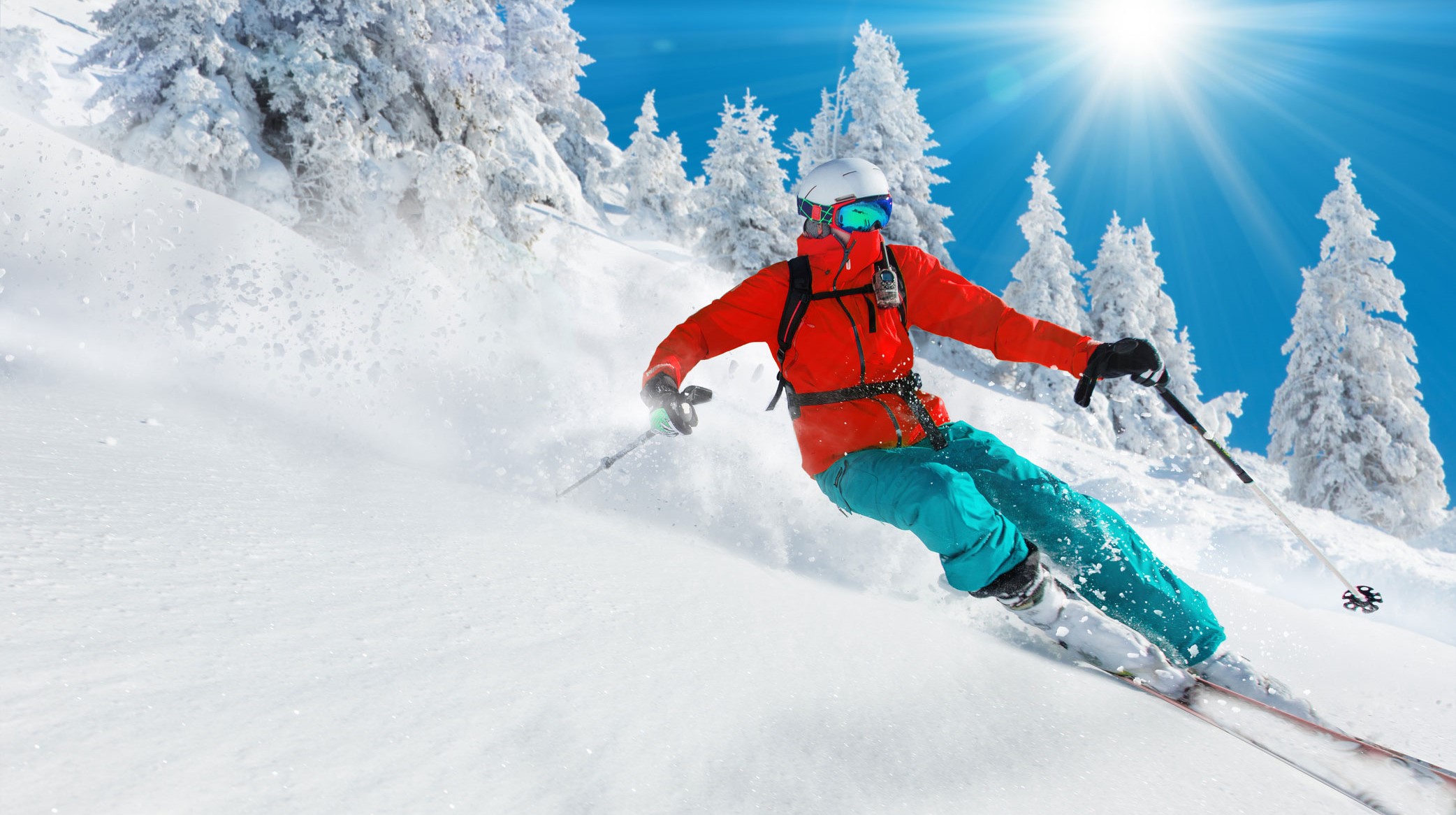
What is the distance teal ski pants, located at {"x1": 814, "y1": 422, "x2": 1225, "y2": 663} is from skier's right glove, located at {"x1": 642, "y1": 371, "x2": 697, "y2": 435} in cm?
82

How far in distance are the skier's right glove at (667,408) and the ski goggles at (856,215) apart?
1215mm

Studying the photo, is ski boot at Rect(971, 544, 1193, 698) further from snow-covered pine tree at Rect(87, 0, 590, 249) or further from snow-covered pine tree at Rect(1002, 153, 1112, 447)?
snow-covered pine tree at Rect(1002, 153, 1112, 447)

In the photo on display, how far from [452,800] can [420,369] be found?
522cm

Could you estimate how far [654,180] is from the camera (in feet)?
147

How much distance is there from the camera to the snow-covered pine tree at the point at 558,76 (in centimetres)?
3177

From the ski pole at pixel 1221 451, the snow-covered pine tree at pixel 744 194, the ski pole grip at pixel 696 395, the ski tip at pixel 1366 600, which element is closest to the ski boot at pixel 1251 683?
the ski pole at pixel 1221 451

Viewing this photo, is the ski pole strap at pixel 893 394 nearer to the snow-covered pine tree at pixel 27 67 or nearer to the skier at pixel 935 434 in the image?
the skier at pixel 935 434

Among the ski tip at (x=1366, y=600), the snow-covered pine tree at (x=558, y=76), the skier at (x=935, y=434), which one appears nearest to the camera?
the skier at (x=935, y=434)

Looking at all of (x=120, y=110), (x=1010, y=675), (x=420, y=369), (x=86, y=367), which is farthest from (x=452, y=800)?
(x=120, y=110)

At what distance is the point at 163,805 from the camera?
1.05m

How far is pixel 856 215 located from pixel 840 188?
0.59 ft

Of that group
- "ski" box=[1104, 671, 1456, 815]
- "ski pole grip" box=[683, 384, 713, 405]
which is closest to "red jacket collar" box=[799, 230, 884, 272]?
"ski pole grip" box=[683, 384, 713, 405]

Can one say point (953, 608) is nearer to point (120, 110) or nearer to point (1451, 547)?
point (1451, 547)

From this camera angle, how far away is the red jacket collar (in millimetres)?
3857
